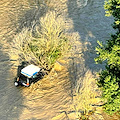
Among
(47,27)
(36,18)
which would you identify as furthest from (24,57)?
(36,18)

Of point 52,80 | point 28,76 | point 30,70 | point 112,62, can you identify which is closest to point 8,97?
point 28,76

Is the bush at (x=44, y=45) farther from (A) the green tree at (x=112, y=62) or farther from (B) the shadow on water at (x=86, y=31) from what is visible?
(A) the green tree at (x=112, y=62)

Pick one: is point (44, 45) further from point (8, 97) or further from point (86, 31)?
point (86, 31)

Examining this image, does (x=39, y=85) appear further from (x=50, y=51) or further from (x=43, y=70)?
(x=50, y=51)

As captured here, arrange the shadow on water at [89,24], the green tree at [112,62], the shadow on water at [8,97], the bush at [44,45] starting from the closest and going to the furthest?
the green tree at [112,62] < the shadow on water at [8,97] < the bush at [44,45] < the shadow on water at [89,24]

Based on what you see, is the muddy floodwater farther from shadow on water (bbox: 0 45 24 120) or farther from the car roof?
the car roof

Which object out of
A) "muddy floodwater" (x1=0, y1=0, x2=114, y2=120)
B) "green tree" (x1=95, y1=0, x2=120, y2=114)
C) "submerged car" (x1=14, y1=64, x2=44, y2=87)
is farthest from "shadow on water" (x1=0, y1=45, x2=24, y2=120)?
"green tree" (x1=95, y1=0, x2=120, y2=114)

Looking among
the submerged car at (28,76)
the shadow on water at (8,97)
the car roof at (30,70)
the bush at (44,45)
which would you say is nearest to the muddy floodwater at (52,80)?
the shadow on water at (8,97)
